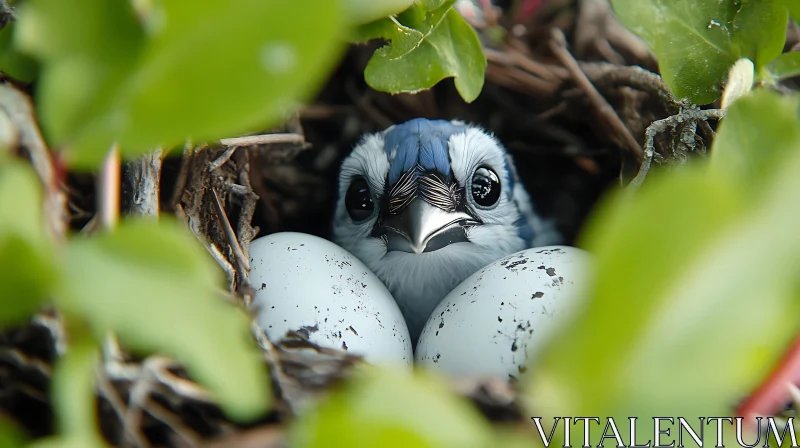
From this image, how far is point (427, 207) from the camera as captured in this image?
1020 mm

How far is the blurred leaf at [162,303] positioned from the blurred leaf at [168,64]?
6cm

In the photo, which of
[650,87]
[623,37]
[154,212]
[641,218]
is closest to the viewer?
[641,218]

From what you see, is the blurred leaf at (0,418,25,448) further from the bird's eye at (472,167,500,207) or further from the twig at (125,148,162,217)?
the bird's eye at (472,167,500,207)

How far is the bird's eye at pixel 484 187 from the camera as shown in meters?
1.16

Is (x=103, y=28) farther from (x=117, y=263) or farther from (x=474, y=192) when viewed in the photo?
(x=474, y=192)

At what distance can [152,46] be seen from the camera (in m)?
0.39

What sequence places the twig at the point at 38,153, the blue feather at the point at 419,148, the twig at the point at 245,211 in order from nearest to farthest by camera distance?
the twig at the point at 38,153, the twig at the point at 245,211, the blue feather at the point at 419,148

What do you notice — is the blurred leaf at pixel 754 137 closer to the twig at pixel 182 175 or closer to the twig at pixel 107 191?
the twig at pixel 107 191

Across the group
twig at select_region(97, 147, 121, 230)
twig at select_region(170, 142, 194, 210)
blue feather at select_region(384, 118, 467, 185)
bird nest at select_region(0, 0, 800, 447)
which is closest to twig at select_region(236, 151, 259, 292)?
bird nest at select_region(0, 0, 800, 447)

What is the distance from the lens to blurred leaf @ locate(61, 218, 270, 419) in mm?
360

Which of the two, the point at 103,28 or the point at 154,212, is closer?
the point at 103,28

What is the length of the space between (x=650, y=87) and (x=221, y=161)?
703 millimetres

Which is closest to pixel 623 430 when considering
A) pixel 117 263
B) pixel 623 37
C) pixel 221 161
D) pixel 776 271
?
pixel 776 271

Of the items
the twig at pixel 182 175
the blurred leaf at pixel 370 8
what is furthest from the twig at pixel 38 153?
the twig at pixel 182 175
